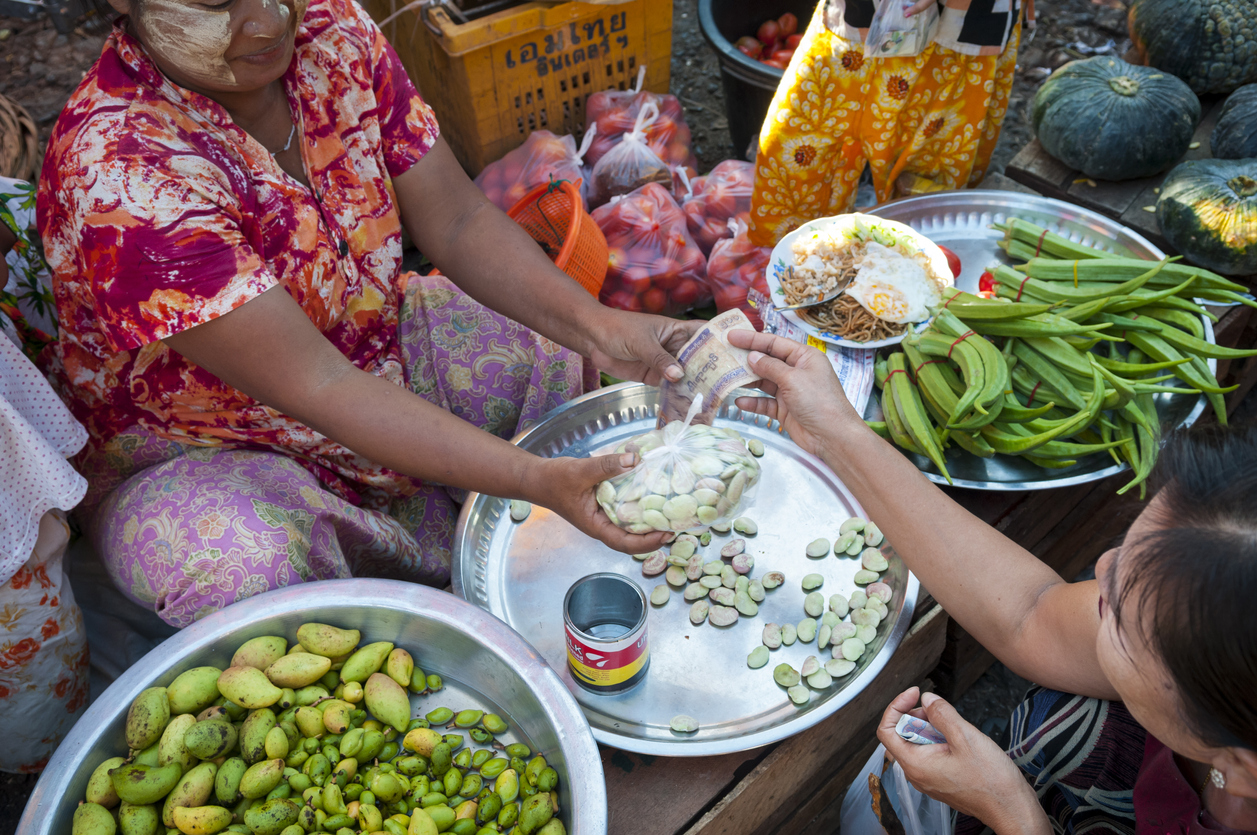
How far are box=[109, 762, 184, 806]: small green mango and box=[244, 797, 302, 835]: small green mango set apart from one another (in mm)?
137

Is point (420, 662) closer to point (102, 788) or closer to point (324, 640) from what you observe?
point (324, 640)

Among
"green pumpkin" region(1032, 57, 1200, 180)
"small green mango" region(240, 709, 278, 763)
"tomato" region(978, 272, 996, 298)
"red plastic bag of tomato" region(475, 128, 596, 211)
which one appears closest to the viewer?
"small green mango" region(240, 709, 278, 763)

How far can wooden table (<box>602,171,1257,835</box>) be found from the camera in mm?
1534

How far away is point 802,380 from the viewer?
1631mm

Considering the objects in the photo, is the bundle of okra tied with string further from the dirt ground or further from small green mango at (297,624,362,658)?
the dirt ground

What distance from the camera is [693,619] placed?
173 centimetres

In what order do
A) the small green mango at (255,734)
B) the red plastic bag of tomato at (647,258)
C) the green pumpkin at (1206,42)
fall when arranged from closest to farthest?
1. the small green mango at (255,734)
2. the red plastic bag of tomato at (647,258)
3. the green pumpkin at (1206,42)

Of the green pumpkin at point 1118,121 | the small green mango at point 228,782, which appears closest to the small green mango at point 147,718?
the small green mango at point 228,782

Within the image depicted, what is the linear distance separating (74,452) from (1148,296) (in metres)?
2.48

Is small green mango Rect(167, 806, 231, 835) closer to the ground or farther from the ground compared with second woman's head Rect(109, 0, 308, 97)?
closer to the ground

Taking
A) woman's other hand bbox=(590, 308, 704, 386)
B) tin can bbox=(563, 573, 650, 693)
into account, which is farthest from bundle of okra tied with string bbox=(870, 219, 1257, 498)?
tin can bbox=(563, 573, 650, 693)

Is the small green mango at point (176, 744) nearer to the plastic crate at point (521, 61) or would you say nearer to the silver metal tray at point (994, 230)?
the silver metal tray at point (994, 230)

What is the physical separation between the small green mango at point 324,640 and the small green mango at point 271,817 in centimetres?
25

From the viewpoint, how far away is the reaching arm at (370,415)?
154cm
